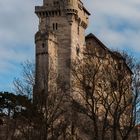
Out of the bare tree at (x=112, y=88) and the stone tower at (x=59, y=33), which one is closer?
the bare tree at (x=112, y=88)

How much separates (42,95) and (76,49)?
57063mm

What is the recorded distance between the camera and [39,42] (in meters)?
105

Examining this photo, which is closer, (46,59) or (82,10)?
(46,59)

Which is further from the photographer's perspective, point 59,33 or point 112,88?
point 59,33

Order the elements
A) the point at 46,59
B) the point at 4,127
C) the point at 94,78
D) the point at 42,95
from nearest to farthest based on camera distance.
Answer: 1. the point at 94,78
2. the point at 42,95
3. the point at 4,127
4. the point at 46,59

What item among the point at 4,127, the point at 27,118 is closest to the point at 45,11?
the point at 4,127

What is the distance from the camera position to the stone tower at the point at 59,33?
343ft

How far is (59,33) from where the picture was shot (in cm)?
10838

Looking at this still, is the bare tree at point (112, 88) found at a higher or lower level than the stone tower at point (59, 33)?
lower

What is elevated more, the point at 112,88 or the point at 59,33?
the point at 59,33

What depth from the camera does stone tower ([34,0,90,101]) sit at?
4114 inches

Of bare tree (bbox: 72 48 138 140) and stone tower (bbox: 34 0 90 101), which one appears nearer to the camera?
bare tree (bbox: 72 48 138 140)

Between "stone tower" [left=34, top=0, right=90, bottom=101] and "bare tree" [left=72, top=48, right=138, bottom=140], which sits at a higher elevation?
"stone tower" [left=34, top=0, right=90, bottom=101]

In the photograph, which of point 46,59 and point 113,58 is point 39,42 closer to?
point 46,59
